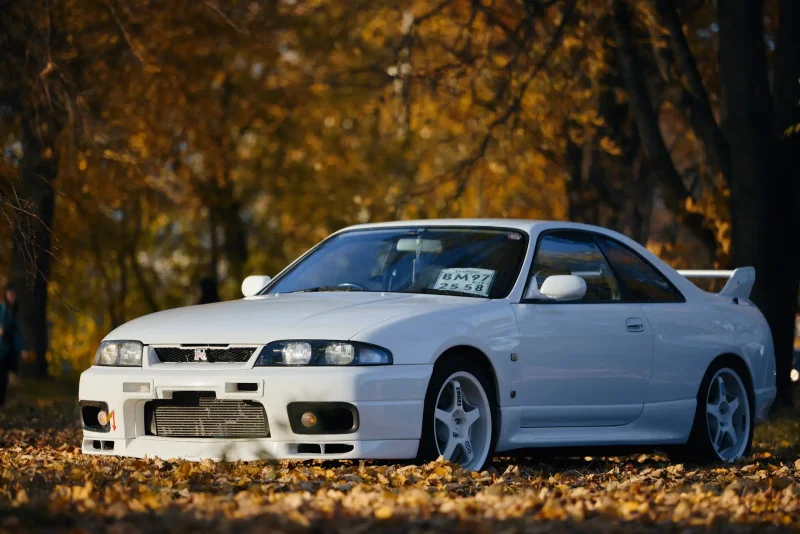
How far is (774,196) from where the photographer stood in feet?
50.3

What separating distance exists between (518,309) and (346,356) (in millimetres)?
1414

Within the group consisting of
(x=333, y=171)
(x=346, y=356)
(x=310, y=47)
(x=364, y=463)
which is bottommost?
(x=364, y=463)

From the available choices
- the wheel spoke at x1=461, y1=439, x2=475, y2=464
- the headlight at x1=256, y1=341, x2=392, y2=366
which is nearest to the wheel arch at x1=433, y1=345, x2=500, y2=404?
the wheel spoke at x1=461, y1=439, x2=475, y2=464

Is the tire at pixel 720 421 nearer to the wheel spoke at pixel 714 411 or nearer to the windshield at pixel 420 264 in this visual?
the wheel spoke at pixel 714 411

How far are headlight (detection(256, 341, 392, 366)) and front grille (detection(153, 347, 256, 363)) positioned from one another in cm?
15

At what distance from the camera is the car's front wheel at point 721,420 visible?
10.0 meters

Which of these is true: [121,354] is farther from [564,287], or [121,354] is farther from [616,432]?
[616,432]

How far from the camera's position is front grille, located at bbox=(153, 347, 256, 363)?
7.96 meters

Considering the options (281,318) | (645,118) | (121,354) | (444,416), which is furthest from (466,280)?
(645,118)

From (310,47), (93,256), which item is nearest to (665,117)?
(310,47)

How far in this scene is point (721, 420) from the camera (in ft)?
33.6

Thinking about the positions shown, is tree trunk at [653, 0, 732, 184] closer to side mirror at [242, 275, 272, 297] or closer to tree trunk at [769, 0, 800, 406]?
tree trunk at [769, 0, 800, 406]

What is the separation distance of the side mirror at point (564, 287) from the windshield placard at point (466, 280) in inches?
13.5

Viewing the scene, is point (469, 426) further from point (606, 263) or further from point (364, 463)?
point (606, 263)
